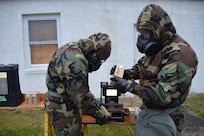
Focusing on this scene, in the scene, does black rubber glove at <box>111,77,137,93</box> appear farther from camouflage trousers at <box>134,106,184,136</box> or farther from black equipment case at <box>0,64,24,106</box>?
black equipment case at <box>0,64,24,106</box>

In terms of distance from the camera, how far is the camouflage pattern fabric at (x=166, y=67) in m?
1.60

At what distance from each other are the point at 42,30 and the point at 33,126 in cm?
255

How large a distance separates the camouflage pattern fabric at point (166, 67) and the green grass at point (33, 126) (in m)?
2.28

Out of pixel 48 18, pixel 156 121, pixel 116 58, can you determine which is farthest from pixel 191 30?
pixel 156 121

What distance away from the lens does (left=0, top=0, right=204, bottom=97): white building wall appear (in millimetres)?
5422

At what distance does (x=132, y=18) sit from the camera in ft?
18.6

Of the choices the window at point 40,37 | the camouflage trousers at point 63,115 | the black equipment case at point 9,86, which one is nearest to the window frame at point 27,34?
the window at point 40,37

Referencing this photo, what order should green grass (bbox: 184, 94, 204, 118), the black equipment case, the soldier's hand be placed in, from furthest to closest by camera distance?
green grass (bbox: 184, 94, 204, 118), the black equipment case, the soldier's hand

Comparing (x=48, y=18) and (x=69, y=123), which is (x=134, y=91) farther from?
(x=48, y=18)

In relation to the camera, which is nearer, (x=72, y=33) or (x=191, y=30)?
(x=72, y=33)

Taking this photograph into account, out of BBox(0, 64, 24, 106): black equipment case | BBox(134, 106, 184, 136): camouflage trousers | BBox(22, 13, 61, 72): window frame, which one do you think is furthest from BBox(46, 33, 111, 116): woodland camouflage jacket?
BBox(22, 13, 61, 72): window frame

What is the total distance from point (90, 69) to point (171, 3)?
454 cm

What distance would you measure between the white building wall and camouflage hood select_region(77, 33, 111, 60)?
370 cm

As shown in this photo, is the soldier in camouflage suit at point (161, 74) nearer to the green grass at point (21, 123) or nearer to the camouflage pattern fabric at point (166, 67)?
the camouflage pattern fabric at point (166, 67)
